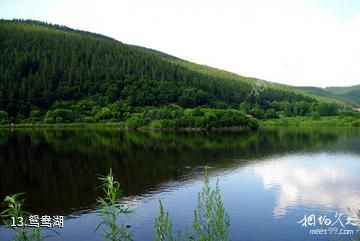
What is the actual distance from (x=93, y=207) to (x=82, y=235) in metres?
7.38

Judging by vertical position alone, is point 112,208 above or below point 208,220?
above

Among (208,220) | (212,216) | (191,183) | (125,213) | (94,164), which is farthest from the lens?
(94,164)

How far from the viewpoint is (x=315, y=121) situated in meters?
183

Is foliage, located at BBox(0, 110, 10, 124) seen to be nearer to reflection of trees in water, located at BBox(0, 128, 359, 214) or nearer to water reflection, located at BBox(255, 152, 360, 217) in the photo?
reflection of trees in water, located at BBox(0, 128, 359, 214)

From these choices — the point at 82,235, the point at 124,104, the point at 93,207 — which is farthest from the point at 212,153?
the point at 124,104

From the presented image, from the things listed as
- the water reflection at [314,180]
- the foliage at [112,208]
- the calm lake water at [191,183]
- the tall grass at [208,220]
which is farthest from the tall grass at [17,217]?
the water reflection at [314,180]

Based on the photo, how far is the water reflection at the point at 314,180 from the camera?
126 ft

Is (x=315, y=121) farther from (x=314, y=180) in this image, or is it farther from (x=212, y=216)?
(x=212, y=216)

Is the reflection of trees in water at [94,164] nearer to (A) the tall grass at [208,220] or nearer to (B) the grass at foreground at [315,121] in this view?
(A) the tall grass at [208,220]

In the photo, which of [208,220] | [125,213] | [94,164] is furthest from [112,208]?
[94,164]

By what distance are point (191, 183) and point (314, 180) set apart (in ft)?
51.3

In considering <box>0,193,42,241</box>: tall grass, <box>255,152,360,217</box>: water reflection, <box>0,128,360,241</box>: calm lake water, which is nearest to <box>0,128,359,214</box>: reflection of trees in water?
<box>0,128,360,241</box>: calm lake water

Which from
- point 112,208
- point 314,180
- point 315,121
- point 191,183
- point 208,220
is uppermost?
point 112,208

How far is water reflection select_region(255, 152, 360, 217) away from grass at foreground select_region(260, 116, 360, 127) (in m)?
105
